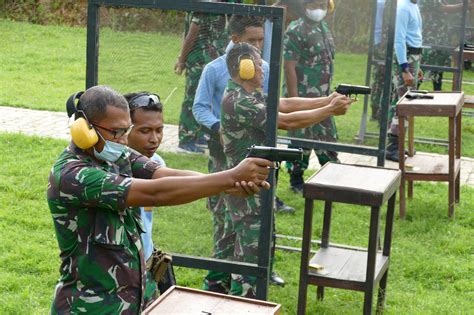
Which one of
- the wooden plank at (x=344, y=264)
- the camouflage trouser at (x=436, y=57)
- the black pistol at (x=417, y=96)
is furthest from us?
the camouflage trouser at (x=436, y=57)

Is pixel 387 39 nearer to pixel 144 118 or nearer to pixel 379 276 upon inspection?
pixel 379 276

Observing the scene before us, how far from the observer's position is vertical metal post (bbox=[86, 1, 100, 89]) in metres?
6.18

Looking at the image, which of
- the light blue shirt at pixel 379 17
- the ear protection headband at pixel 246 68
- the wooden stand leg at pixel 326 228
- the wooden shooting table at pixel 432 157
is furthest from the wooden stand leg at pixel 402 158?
the ear protection headband at pixel 246 68

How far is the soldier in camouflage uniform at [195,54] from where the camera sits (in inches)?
240

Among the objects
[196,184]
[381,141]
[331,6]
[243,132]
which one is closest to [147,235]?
[243,132]

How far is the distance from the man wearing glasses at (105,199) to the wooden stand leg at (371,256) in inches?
82.9

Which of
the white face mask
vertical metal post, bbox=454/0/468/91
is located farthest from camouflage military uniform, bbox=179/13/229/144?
vertical metal post, bbox=454/0/468/91

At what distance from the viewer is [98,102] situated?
4.65 metres

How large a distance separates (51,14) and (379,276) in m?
16.7

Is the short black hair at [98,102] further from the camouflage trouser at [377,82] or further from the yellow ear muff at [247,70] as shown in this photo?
Answer: the camouflage trouser at [377,82]

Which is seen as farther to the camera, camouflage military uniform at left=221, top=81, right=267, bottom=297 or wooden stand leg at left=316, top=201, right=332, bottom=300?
wooden stand leg at left=316, top=201, right=332, bottom=300

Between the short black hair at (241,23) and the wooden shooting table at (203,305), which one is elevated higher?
the short black hair at (241,23)

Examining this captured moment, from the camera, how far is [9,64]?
57.3 feet

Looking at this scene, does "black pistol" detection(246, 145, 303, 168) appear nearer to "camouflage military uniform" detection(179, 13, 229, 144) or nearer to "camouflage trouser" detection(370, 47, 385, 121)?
"camouflage military uniform" detection(179, 13, 229, 144)
